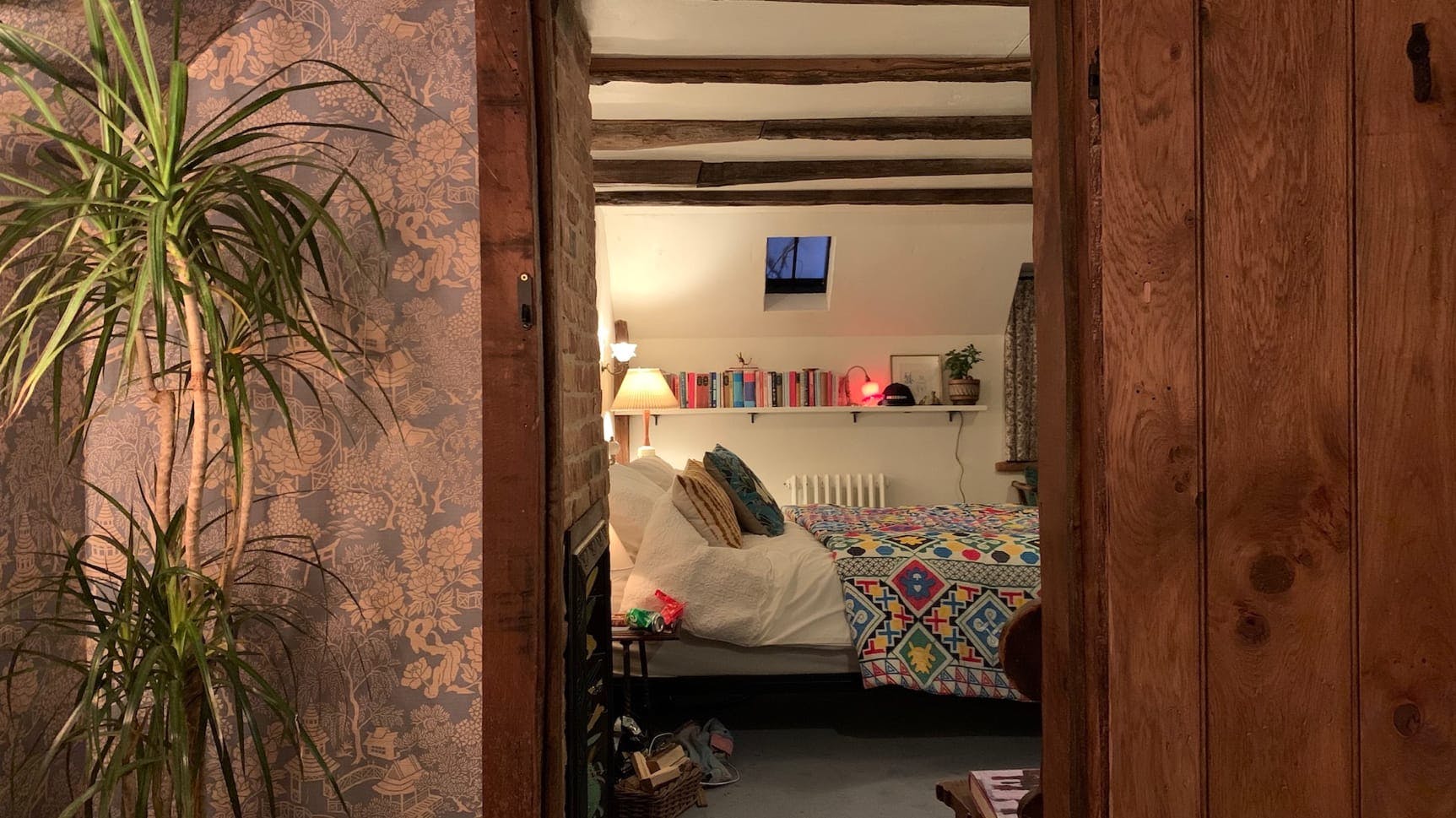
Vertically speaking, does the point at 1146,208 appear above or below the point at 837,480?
above

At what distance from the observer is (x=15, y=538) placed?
4.53 ft

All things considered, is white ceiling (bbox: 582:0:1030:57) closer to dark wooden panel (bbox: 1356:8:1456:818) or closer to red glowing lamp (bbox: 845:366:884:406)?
dark wooden panel (bbox: 1356:8:1456:818)

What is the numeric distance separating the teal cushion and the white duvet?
2.24 feet

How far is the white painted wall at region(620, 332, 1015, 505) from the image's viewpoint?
21.9 feet

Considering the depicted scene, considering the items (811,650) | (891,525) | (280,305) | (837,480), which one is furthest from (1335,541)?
(837,480)

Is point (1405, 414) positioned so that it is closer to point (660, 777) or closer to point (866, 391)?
point (660, 777)

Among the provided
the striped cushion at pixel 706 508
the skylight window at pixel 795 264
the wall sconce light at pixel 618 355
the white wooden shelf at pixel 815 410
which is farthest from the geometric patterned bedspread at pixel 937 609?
the skylight window at pixel 795 264

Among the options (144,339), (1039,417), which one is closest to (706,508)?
(1039,417)

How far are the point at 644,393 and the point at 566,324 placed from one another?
3.55 meters

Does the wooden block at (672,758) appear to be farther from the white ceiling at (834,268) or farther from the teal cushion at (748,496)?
the white ceiling at (834,268)

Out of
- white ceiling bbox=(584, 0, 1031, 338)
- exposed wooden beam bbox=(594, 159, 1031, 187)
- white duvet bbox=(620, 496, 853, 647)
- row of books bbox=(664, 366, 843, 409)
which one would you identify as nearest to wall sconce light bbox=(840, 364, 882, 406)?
row of books bbox=(664, 366, 843, 409)

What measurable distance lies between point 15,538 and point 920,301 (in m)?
5.75

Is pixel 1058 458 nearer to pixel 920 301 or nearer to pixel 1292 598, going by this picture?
pixel 1292 598

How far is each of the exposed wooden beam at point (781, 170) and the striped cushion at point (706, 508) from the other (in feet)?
6.55
